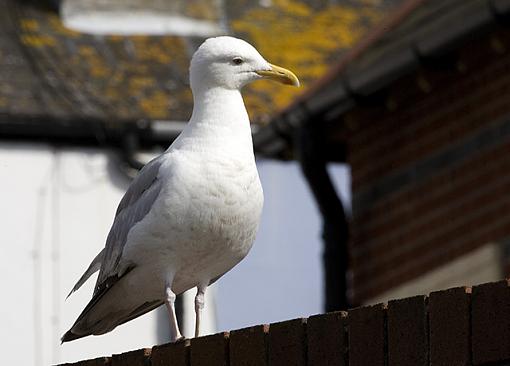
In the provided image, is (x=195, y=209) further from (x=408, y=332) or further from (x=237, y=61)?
(x=408, y=332)

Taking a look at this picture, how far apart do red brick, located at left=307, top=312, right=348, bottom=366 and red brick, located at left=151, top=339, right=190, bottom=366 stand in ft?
2.39

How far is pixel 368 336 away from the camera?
6410 millimetres

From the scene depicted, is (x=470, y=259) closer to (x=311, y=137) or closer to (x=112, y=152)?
(x=311, y=137)

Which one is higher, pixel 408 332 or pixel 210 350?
pixel 210 350

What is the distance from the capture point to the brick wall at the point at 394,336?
6.07 meters

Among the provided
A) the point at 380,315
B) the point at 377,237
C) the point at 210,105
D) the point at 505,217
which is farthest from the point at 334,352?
the point at 377,237

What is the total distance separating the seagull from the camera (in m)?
7.83

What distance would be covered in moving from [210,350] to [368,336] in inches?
32.5

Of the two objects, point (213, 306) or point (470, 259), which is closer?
point (470, 259)

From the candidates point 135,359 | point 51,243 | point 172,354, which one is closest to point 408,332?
point 172,354

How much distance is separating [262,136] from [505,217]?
2920 mm

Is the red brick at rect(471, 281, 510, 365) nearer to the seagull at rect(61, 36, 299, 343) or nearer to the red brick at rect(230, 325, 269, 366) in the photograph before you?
the red brick at rect(230, 325, 269, 366)

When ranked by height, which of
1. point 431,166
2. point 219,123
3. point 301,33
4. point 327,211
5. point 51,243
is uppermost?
point 301,33

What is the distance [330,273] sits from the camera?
15.9 meters
